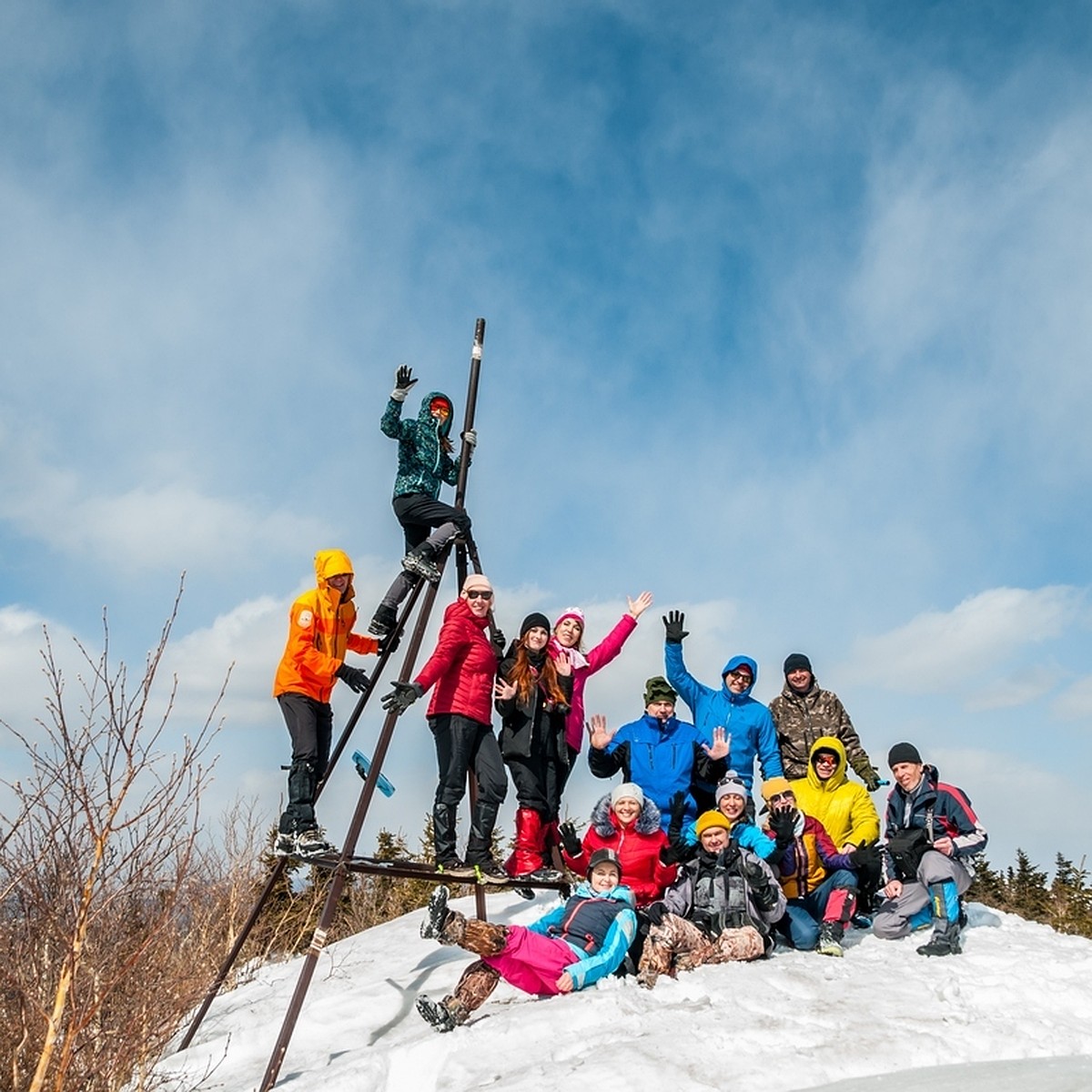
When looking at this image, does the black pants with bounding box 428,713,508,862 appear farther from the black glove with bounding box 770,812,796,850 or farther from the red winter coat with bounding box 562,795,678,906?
the black glove with bounding box 770,812,796,850

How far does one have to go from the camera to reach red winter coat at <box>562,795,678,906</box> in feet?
22.0

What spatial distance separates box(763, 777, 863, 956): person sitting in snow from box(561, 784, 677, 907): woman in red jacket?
2.69ft

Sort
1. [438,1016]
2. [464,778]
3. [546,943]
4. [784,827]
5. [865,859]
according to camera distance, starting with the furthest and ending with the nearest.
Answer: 1. [865,859]
2. [784,827]
3. [464,778]
4. [546,943]
5. [438,1016]

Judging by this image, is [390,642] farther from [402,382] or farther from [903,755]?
[903,755]

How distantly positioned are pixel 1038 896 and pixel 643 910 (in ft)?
48.9

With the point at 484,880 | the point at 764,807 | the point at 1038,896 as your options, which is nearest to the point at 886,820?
the point at 764,807

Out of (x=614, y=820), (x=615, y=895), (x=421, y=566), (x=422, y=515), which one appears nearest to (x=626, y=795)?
(x=614, y=820)

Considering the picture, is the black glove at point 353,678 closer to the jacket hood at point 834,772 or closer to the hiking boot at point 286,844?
the hiking boot at point 286,844

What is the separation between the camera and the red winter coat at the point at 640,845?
264 inches

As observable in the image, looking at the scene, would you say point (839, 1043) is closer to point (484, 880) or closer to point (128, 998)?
point (484, 880)

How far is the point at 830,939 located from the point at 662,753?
1791 millimetres

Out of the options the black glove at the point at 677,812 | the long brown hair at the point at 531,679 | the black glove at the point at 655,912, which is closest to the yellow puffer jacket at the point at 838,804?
the black glove at the point at 677,812

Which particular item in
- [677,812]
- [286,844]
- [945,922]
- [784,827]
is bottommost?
[286,844]

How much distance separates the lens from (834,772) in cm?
749
